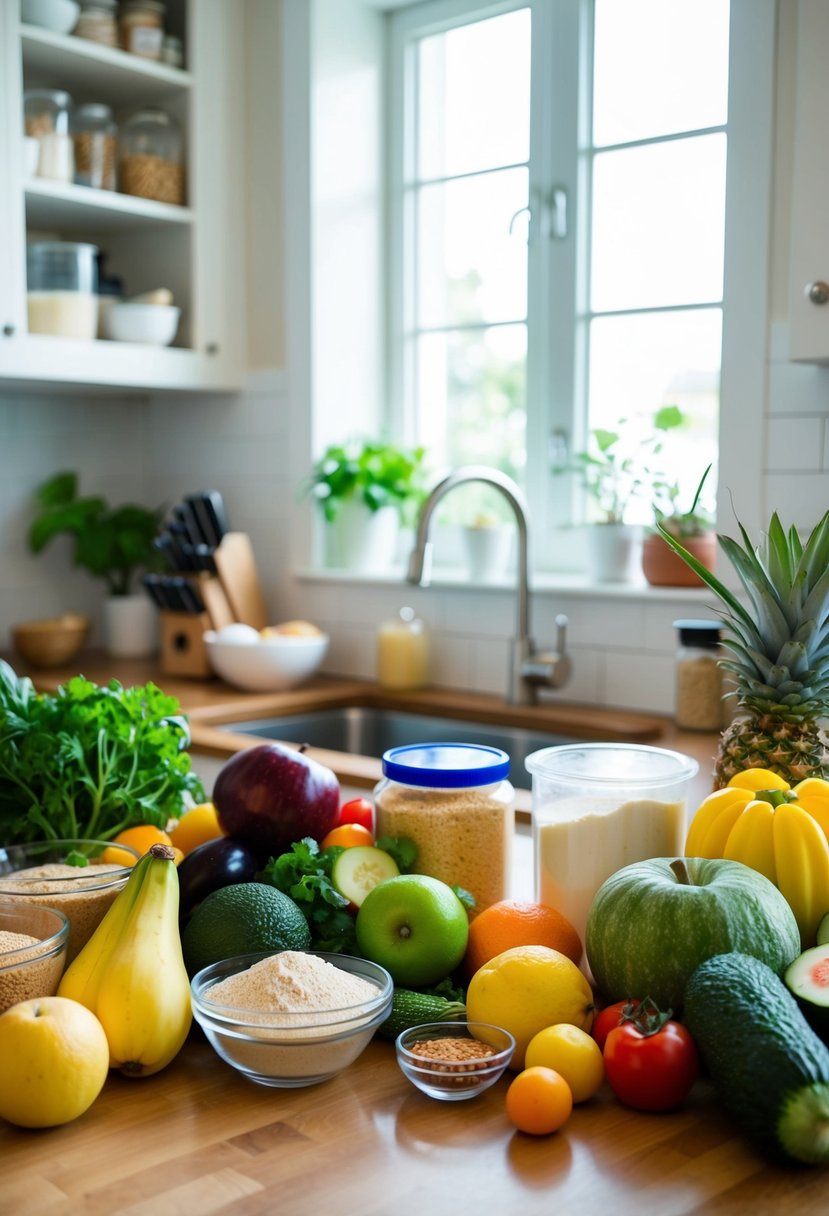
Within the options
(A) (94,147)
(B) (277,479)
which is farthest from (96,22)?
(B) (277,479)

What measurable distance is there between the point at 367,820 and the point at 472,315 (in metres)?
1.80

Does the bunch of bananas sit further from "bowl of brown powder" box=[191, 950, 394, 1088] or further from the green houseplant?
the green houseplant

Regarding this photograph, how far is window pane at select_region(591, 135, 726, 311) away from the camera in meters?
2.38

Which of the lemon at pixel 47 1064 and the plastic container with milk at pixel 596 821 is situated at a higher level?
the plastic container with milk at pixel 596 821

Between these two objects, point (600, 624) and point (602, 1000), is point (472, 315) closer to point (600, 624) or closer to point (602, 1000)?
point (600, 624)

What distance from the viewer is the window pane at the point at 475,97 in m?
2.67

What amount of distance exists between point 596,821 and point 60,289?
195 cm

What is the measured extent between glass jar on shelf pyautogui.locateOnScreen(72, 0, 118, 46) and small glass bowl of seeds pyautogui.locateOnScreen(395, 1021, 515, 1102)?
244 cm

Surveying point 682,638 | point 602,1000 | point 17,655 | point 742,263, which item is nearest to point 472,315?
point 742,263

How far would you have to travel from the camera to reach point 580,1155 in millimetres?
797

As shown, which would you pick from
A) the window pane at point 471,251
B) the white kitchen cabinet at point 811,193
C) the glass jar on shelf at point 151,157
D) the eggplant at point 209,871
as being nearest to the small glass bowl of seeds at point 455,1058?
the eggplant at point 209,871

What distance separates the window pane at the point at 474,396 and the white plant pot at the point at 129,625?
80 cm

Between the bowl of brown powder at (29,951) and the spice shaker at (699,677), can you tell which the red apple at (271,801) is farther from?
the spice shaker at (699,677)

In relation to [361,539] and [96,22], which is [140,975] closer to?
[361,539]
